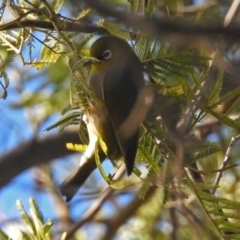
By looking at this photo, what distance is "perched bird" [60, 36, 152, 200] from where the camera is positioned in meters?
1.84

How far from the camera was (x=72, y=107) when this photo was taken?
6.02 ft

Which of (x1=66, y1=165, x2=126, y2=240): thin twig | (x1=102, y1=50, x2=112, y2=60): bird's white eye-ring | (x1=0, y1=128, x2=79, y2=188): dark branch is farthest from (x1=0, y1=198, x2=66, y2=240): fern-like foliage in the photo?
(x1=0, y1=128, x2=79, y2=188): dark branch

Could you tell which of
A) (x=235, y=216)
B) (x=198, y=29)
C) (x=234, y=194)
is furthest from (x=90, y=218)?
(x=198, y=29)

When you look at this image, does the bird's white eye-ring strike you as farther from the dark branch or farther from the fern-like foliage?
the dark branch

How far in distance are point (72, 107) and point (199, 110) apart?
35 cm

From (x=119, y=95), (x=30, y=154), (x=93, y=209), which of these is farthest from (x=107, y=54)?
(x=30, y=154)

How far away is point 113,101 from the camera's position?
7.64 feet

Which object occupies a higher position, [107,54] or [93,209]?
[107,54]

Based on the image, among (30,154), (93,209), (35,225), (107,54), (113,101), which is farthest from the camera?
(30,154)

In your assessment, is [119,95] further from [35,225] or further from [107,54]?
[35,225]

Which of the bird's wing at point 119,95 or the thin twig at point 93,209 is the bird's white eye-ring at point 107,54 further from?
the thin twig at point 93,209

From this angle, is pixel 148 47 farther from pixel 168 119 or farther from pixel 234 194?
pixel 234 194

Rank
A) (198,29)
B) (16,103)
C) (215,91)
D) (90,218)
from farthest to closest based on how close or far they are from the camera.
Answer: (16,103), (90,218), (215,91), (198,29)

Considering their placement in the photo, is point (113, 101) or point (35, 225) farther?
point (113, 101)
